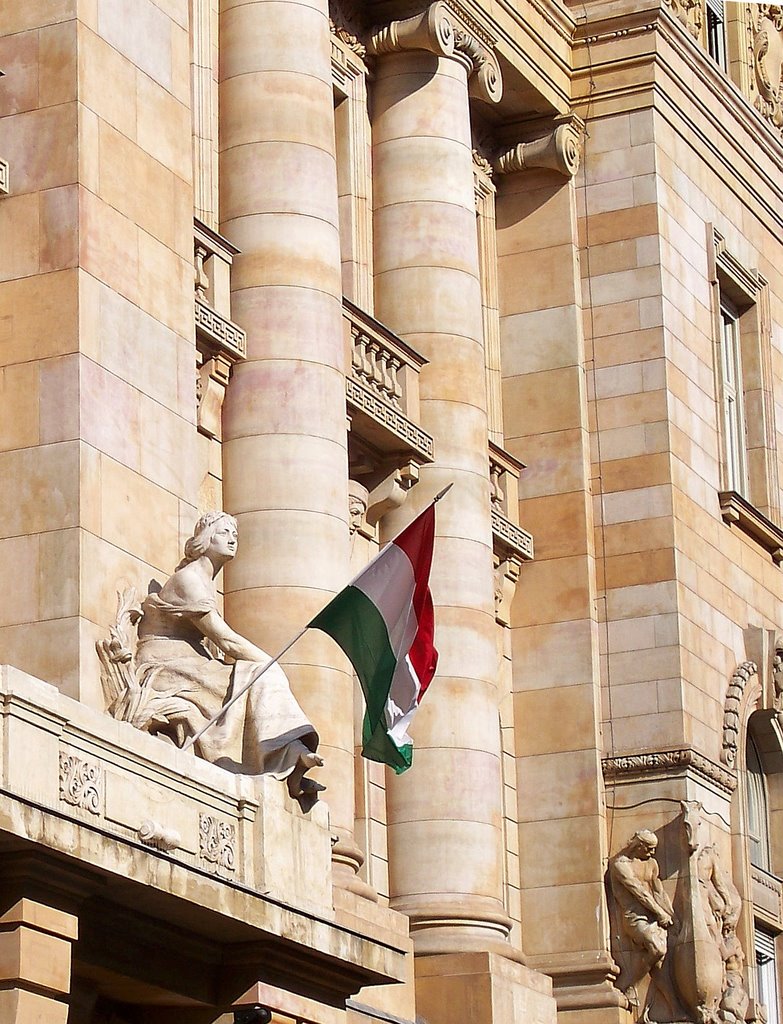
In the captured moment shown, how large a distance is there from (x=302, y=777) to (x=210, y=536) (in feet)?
7.87

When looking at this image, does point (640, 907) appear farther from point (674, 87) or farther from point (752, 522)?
point (674, 87)

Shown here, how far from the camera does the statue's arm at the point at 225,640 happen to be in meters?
21.8

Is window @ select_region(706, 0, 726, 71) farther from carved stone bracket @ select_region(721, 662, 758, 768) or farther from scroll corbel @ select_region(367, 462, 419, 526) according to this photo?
scroll corbel @ select_region(367, 462, 419, 526)

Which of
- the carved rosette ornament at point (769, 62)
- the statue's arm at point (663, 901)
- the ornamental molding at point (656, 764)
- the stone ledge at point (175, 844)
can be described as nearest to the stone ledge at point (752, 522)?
the ornamental molding at point (656, 764)

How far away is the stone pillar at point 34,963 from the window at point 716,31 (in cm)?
2737

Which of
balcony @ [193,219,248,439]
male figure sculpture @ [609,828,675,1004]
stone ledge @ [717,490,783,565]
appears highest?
stone ledge @ [717,490,783,565]

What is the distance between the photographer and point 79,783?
1788cm

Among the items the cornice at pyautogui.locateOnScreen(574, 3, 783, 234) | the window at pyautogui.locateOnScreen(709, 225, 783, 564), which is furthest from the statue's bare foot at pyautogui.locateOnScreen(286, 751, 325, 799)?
the cornice at pyautogui.locateOnScreen(574, 3, 783, 234)

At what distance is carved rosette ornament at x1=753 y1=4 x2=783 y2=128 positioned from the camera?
4272cm

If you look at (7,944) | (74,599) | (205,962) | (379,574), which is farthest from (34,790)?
(379,574)

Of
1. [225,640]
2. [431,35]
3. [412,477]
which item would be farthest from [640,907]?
[225,640]

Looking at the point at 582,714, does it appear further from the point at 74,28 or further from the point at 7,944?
the point at 7,944

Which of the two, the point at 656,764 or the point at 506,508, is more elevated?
the point at 506,508

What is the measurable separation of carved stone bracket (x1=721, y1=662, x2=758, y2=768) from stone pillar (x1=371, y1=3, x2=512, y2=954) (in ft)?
17.2
